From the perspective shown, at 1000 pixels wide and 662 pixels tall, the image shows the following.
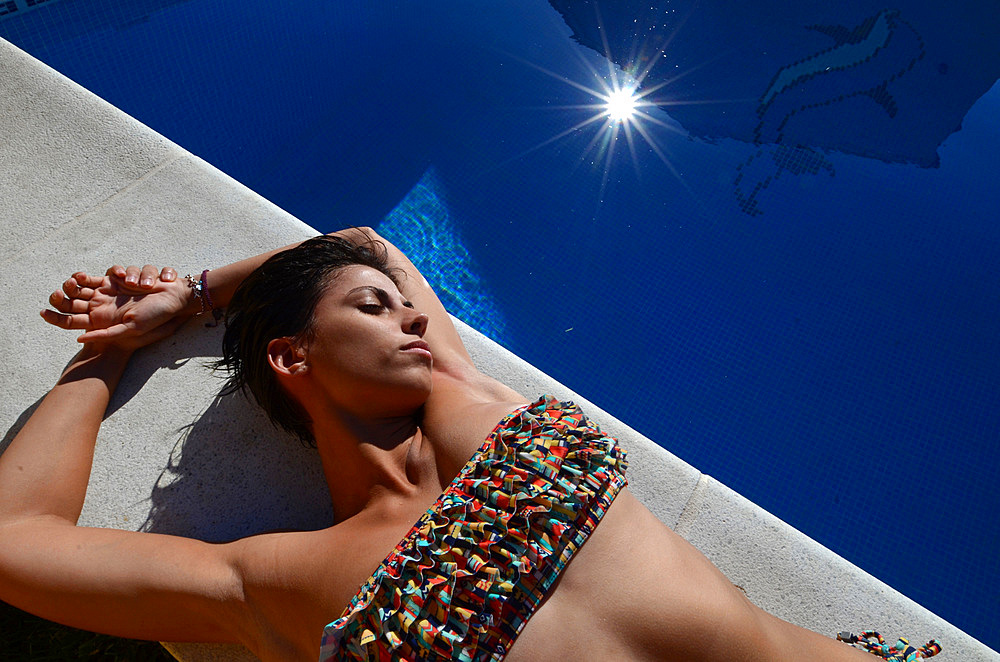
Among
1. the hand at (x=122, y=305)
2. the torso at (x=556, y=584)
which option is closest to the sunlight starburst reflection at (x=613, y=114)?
the hand at (x=122, y=305)

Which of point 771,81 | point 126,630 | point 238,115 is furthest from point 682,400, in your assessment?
point 238,115

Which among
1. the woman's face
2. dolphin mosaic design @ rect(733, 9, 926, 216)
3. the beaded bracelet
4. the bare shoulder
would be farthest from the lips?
dolphin mosaic design @ rect(733, 9, 926, 216)

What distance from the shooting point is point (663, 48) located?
19.1 feet

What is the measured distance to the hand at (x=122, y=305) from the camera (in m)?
2.34

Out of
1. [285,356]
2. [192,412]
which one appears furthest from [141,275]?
[285,356]

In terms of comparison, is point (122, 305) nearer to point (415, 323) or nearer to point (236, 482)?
point (236, 482)

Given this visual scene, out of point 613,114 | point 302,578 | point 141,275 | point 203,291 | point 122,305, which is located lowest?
point 302,578

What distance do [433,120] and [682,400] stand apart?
296cm

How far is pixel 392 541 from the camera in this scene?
163 cm

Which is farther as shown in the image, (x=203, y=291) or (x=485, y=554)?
(x=203, y=291)

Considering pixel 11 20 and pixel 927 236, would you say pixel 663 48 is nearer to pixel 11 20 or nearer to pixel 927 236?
pixel 927 236

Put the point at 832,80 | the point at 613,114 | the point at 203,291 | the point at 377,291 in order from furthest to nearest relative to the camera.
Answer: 1. the point at 832,80
2. the point at 613,114
3. the point at 203,291
4. the point at 377,291

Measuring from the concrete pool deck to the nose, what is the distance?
76 cm

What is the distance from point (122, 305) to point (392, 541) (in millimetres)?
1552
